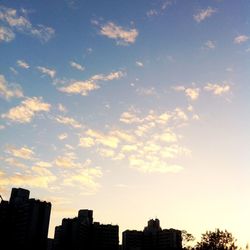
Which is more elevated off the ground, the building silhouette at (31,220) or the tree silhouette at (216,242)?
the building silhouette at (31,220)

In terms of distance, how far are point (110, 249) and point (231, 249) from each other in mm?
136112

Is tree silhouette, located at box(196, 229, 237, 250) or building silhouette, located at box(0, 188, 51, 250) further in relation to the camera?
building silhouette, located at box(0, 188, 51, 250)

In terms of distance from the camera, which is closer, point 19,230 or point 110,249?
point 19,230

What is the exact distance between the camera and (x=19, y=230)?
6777 inches

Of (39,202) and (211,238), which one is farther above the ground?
(39,202)

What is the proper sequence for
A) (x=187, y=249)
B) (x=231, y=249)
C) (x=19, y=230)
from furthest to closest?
(x=19, y=230)
(x=187, y=249)
(x=231, y=249)

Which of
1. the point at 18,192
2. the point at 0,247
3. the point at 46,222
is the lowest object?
the point at 0,247

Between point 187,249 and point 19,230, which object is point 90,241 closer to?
point 19,230

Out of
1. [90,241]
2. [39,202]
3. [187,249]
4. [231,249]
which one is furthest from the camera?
[90,241]

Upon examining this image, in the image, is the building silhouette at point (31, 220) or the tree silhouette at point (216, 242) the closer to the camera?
the tree silhouette at point (216, 242)

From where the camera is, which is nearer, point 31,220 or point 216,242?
point 216,242

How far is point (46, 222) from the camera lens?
18550cm

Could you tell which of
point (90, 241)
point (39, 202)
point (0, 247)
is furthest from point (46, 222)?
point (0, 247)

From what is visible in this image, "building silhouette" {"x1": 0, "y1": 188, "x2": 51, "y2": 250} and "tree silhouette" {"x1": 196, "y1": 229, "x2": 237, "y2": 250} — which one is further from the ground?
"building silhouette" {"x1": 0, "y1": 188, "x2": 51, "y2": 250}
